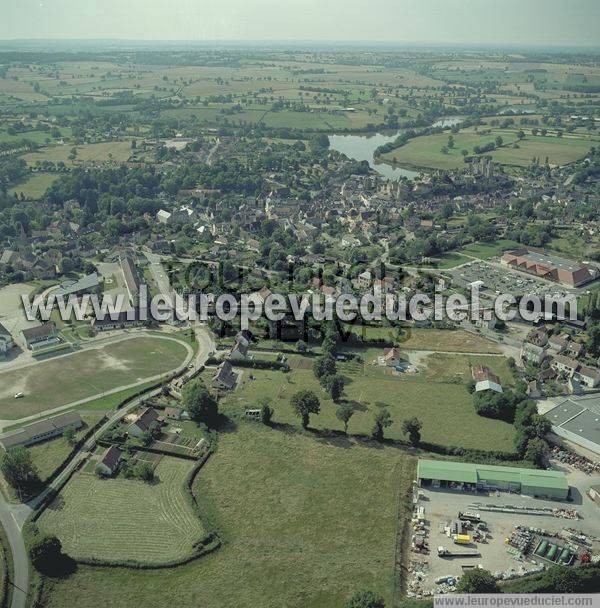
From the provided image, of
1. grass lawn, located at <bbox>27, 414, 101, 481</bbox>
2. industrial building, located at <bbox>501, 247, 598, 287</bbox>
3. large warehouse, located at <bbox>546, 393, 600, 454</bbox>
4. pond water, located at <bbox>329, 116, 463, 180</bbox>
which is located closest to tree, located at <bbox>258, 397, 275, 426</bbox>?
grass lawn, located at <bbox>27, 414, 101, 481</bbox>

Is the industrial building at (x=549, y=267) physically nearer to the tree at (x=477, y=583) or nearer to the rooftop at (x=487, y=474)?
the rooftop at (x=487, y=474)

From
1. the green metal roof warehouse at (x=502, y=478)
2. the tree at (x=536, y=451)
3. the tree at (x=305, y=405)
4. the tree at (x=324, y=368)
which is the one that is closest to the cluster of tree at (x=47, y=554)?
the tree at (x=305, y=405)

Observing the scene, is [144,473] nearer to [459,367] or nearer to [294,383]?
[294,383]

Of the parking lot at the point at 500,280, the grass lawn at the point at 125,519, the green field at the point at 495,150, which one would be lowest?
the grass lawn at the point at 125,519

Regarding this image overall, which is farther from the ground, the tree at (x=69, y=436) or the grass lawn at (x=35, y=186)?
the grass lawn at (x=35, y=186)

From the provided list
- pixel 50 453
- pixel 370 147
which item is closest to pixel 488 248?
pixel 50 453

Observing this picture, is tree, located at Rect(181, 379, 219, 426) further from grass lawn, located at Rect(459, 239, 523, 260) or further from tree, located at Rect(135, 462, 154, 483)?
grass lawn, located at Rect(459, 239, 523, 260)

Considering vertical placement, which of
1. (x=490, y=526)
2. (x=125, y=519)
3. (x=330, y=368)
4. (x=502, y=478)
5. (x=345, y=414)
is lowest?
(x=490, y=526)
